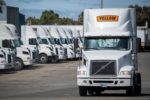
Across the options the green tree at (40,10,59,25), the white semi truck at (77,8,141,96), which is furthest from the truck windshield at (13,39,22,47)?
the green tree at (40,10,59,25)

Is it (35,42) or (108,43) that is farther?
(35,42)

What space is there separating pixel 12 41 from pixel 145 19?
105 meters

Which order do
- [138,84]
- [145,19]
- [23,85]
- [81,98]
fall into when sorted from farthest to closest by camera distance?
1. [145,19]
2. [23,85]
3. [138,84]
4. [81,98]

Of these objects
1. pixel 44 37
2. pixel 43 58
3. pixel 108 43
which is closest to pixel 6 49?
pixel 43 58

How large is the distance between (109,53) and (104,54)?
9.1 inches

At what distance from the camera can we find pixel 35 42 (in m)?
50.4

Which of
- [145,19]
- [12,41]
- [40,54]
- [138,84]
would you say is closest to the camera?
[138,84]

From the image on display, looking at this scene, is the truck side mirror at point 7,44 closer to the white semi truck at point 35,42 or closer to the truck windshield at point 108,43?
the white semi truck at point 35,42

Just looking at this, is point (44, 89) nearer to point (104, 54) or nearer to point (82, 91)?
point (82, 91)

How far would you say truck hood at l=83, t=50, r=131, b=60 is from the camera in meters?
21.5

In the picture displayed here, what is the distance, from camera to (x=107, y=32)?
22719mm

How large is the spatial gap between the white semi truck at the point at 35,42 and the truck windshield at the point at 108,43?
27185 millimetres

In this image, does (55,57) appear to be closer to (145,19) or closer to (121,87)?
(121,87)

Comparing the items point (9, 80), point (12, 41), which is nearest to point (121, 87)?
point (9, 80)
